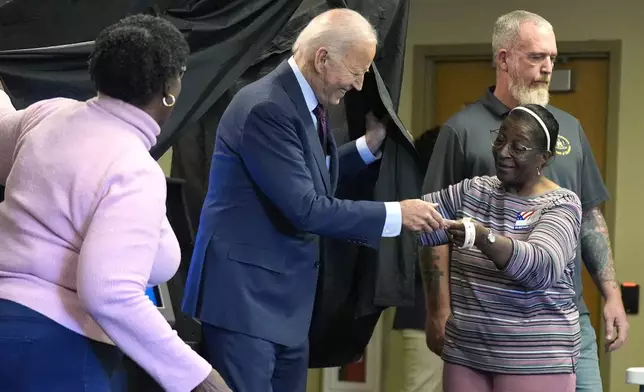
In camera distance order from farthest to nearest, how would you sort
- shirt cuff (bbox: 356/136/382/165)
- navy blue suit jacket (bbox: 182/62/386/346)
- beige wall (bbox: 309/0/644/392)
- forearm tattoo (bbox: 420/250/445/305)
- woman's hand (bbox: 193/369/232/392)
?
1. beige wall (bbox: 309/0/644/392)
2. shirt cuff (bbox: 356/136/382/165)
3. forearm tattoo (bbox: 420/250/445/305)
4. navy blue suit jacket (bbox: 182/62/386/346)
5. woman's hand (bbox: 193/369/232/392)

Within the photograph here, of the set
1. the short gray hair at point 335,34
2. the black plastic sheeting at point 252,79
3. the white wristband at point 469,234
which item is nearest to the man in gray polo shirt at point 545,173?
the black plastic sheeting at point 252,79

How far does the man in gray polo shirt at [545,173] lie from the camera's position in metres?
2.67

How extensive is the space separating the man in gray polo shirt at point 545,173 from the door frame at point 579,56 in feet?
5.14

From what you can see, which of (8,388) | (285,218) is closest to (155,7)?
(285,218)

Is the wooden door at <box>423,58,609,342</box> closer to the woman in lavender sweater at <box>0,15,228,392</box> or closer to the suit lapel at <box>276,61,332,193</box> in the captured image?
the suit lapel at <box>276,61,332,193</box>

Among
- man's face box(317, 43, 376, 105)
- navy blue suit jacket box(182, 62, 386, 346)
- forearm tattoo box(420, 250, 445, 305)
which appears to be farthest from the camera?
forearm tattoo box(420, 250, 445, 305)

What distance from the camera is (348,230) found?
2.25 metres

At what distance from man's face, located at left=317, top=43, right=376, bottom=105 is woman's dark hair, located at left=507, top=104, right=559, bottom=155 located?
417 mm

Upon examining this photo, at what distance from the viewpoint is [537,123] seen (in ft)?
7.84

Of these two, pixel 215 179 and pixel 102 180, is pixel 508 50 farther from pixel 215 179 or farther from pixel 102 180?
pixel 102 180

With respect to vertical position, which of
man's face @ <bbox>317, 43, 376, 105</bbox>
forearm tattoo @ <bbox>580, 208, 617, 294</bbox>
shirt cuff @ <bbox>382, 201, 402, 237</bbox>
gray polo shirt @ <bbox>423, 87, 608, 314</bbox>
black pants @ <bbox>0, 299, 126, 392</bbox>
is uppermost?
man's face @ <bbox>317, 43, 376, 105</bbox>

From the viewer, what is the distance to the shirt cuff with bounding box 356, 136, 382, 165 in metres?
2.76

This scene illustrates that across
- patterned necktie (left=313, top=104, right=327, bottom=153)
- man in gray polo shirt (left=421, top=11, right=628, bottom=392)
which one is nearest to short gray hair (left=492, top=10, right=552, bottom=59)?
man in gray polo shirt (left=421, top=11, right=628, bottom=392)

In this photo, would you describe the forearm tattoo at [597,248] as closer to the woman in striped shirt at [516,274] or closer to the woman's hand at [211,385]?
the woman in striped shirt at [516,274]
